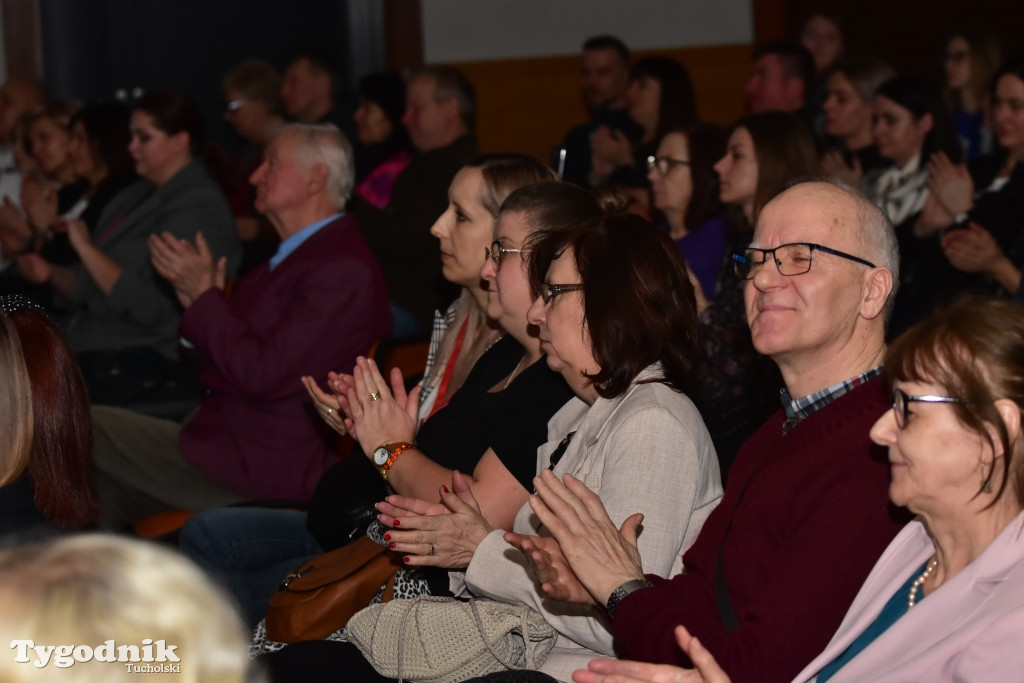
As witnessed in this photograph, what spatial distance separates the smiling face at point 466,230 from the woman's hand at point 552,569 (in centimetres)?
119

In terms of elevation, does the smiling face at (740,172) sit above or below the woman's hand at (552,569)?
above

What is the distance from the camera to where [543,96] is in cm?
702

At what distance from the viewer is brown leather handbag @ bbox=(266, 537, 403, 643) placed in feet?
7.86

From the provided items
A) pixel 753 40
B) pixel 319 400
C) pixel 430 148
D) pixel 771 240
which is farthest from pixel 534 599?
pixel 753 40

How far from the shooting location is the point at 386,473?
2.47m

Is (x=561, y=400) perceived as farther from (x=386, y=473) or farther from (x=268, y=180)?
(x=268, y=180)

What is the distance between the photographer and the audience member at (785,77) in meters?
5.48

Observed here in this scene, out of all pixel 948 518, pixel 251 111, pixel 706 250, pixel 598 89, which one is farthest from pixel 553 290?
pixel 251 111

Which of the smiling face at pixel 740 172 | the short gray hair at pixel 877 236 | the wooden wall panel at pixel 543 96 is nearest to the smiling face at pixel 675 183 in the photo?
the smiling face at pixel 740 172

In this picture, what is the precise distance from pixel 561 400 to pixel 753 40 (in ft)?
15.6

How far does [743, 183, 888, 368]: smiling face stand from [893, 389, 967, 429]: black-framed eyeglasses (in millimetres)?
297

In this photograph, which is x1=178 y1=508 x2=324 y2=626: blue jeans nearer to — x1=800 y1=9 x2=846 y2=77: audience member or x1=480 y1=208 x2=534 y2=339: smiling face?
x1=480 y1=208 x2=534 y2=339: smiling face

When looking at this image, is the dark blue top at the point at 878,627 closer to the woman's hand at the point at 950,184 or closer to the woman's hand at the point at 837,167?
the woman's hand at the point at 950,184

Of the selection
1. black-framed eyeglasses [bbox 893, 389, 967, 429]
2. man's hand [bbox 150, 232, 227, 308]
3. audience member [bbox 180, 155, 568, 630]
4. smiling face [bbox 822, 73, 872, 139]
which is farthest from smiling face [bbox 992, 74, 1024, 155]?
black-framed eyeglasses [bbox 893, 389, 967, 429]
